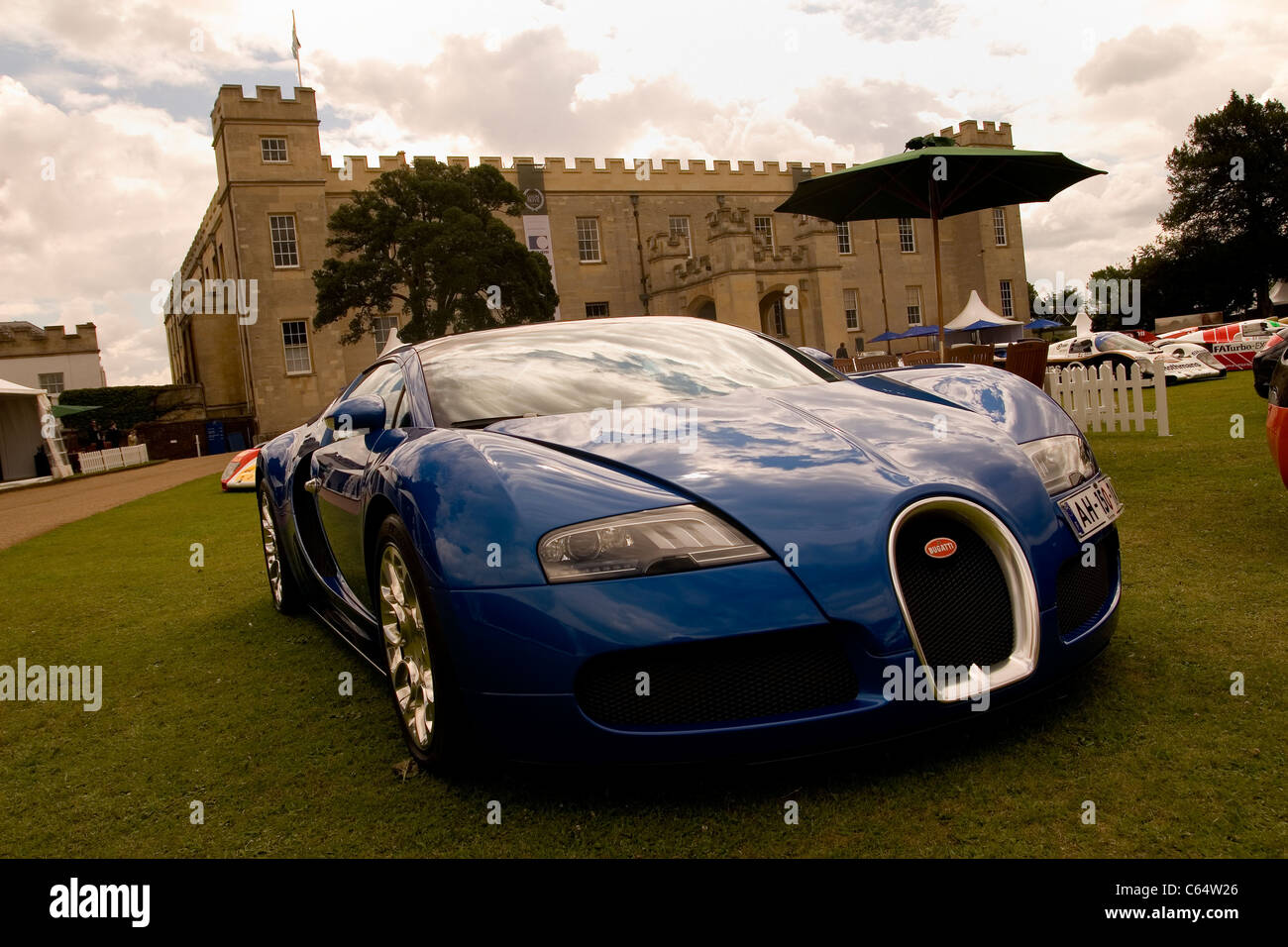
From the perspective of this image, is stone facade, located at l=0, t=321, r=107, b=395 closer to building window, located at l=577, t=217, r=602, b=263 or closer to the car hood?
building window, located at l=577, t=217, r=602, b=263

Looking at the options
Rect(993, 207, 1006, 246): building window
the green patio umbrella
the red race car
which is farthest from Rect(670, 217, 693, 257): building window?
the red race car

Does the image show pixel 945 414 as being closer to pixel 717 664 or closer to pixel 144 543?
pixel 717 664

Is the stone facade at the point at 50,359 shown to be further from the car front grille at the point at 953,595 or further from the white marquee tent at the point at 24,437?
the car front grille at the point at 953,595

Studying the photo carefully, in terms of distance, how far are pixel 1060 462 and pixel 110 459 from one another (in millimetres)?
31305

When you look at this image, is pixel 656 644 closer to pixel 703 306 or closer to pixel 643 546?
pixel 643 546

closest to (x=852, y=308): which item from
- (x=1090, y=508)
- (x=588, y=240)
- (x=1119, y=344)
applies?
(x=588, y=240)

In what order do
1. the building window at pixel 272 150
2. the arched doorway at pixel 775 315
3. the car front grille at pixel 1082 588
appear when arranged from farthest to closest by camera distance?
the arched doorway at pixel 775 315
the building window at pixel 272 150
the car front grille at pixel 1082 588

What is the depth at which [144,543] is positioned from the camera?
341 inches

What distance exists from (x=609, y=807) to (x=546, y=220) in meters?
44.0

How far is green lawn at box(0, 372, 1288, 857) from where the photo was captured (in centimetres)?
208

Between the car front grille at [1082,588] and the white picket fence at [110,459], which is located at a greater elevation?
the car front grille at [1082,588]

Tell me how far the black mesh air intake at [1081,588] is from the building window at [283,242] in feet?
134

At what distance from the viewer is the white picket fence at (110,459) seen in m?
27.5

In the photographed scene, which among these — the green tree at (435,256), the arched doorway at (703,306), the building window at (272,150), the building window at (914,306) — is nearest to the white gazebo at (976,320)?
the arched doorway at (703,306)
